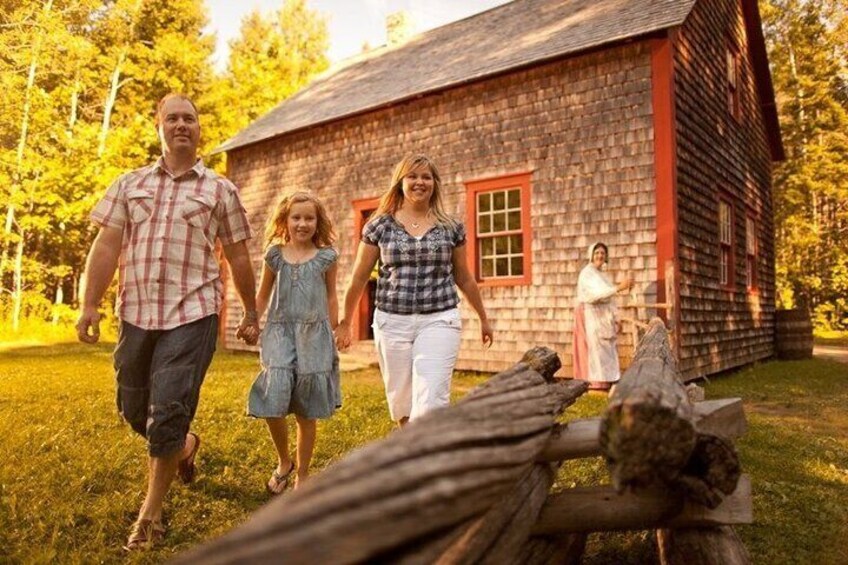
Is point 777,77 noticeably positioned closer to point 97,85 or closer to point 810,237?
point 810,237

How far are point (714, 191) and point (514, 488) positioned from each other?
990 centimetres

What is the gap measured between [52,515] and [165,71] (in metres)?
23.7

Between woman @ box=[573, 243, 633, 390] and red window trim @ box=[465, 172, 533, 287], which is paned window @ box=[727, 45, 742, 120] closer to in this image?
red window trim @ box=[465, 172, 533, 287]

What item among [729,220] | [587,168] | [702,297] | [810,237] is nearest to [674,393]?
[587,168]

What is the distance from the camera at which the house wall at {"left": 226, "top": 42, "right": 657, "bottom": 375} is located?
911 centimetres

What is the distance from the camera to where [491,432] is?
1563 millimetres

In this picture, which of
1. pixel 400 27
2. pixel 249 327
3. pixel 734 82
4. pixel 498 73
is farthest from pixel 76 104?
pixel 249 327

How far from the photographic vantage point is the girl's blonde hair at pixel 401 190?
150 inches

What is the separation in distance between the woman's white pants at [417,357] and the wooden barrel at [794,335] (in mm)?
12870

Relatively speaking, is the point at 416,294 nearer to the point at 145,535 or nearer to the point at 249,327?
the point at 249,327

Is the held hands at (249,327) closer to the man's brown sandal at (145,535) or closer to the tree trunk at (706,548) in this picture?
the man's brown sandal at (145,535)

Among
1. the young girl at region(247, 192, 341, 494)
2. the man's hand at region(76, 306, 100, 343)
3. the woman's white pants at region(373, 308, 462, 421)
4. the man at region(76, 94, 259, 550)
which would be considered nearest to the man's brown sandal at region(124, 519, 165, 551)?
the man at region(76, 94, 259, 550)

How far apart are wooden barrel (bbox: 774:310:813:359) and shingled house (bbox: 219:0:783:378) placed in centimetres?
28

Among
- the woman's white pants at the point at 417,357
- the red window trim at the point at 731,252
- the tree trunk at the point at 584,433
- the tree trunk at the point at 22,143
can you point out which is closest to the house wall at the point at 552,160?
the red window trim at the point at 731,252
